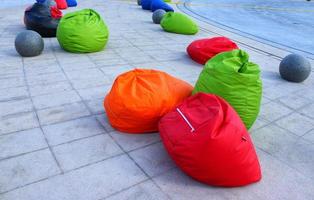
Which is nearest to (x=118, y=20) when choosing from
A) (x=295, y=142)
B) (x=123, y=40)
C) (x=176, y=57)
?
(x=123, y=40)

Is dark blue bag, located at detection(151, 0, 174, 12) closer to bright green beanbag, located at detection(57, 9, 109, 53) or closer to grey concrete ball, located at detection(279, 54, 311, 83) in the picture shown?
bright green beanbag, located at detection(57, 9, 109, 53)

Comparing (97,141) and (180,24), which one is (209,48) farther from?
(97,141)

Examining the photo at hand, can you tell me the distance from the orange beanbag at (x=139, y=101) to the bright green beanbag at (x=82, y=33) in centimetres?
320

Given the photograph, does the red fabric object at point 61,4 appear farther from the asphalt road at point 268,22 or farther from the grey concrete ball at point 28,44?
the grey concrete ball at point 28,44

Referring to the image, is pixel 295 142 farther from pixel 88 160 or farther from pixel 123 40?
pixel 123 40

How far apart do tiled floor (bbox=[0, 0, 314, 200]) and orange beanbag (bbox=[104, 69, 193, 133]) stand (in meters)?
0.15

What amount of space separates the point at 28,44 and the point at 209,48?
375 centimetres

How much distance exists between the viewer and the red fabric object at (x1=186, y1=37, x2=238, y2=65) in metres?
6.81

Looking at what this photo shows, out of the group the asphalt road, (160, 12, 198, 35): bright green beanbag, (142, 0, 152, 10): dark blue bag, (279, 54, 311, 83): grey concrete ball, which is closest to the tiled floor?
(279, 54, 311, 83): grey concrete ball

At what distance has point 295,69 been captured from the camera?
614 cm

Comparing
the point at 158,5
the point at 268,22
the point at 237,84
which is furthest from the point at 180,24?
the point at 268,22

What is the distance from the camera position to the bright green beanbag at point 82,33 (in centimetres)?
690

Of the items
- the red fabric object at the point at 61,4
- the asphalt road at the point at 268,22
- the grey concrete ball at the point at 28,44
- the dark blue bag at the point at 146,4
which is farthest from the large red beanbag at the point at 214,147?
the dark blue bag at the point at 146,4

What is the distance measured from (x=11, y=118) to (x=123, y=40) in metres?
4.93
